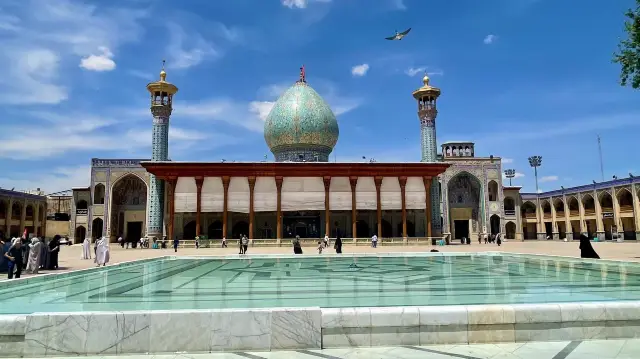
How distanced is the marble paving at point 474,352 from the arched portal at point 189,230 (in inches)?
1057

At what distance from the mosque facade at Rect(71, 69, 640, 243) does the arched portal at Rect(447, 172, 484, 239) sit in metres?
0.09

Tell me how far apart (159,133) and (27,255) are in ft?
68.2

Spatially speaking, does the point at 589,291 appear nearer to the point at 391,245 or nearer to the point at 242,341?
the point at 242,341

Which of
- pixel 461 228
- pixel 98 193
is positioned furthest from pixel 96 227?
pixel 461 228

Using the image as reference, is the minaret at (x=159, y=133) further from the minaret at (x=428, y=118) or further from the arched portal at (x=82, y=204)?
the minaret at (x=428, y=118)

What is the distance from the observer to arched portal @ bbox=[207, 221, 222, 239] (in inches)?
1192

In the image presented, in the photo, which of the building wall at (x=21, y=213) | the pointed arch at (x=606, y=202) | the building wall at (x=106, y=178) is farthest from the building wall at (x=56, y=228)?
the pointed arch at (x=606, y=202)

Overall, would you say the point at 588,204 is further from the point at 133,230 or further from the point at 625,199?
the point at 133,230

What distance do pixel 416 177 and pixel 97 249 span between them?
794 inches

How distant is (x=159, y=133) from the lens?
1206 inches

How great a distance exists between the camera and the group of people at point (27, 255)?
892cm

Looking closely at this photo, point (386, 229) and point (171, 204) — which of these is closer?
point (171, 204)

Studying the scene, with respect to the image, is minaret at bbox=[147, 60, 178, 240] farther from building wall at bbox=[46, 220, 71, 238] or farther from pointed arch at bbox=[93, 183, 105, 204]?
building wall at bbox=[46, 220, 71, 238]

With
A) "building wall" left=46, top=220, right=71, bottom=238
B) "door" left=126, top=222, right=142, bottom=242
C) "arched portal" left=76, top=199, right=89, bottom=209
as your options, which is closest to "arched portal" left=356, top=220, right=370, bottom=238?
"door" left=126, top=222, right=142, bottom=242
